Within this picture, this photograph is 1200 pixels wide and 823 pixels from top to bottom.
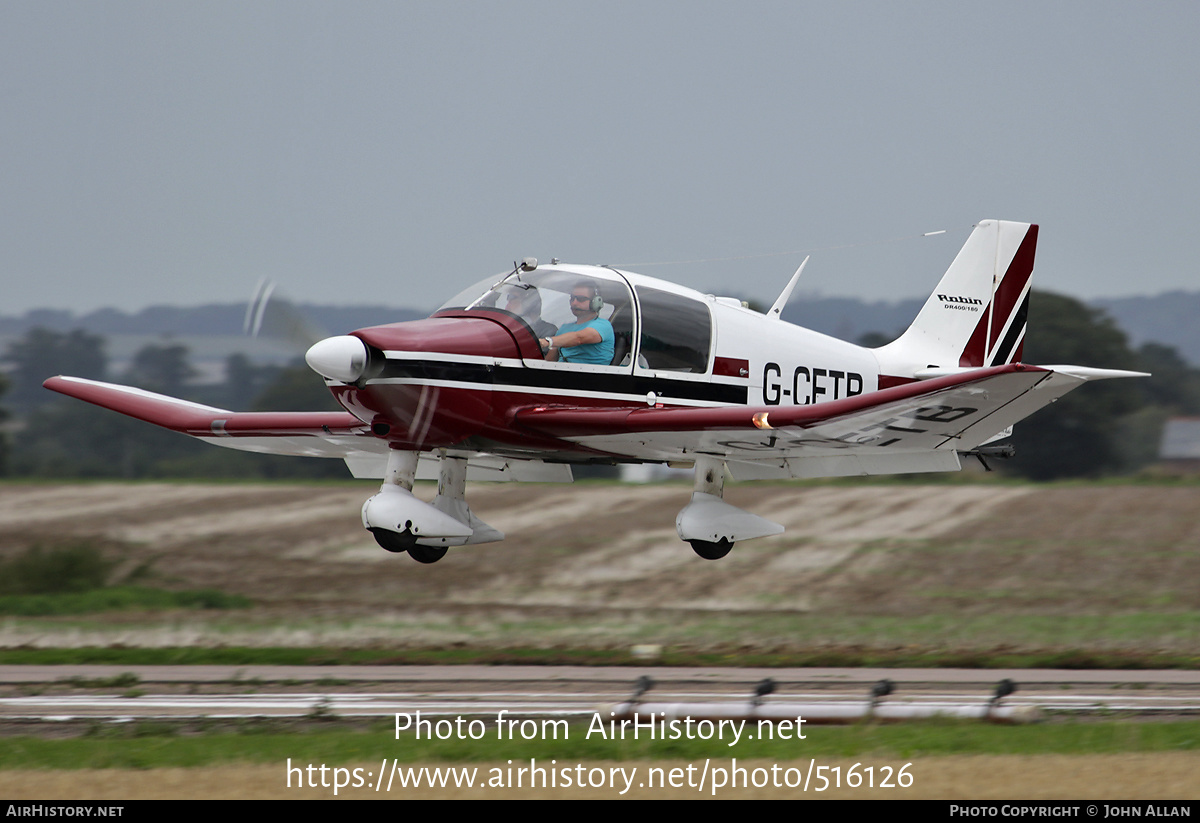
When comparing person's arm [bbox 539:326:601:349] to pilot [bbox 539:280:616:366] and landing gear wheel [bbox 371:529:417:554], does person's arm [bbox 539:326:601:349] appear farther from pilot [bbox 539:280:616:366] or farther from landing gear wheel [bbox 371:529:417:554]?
landing gear wheel [bbox 371:529:417:554]

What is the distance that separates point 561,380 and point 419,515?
1839mm

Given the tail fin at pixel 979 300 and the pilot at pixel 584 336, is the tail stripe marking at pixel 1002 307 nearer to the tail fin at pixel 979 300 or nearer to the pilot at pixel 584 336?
the tail fin at pixel 979 300

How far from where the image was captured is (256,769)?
1254cm

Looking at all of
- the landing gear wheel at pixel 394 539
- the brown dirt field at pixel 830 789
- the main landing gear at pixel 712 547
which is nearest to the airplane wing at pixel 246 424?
the landing gear wheel at pixel 394 539

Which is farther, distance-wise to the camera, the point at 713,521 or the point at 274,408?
the point at 274,408

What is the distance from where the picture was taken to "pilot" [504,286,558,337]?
39.0 feet

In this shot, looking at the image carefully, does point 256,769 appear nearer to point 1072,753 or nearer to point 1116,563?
point 1072,753

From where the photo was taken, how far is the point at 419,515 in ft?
38.7

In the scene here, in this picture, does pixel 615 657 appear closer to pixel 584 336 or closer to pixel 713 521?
pixel 713 521

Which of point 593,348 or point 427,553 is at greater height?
point 593,348

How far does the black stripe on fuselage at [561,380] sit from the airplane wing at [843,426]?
0.83 feet

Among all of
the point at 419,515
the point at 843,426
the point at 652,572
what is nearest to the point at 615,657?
the point at 652,572

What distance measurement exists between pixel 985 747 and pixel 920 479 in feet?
118

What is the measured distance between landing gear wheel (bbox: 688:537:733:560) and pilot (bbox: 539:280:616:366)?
83.3 inches
